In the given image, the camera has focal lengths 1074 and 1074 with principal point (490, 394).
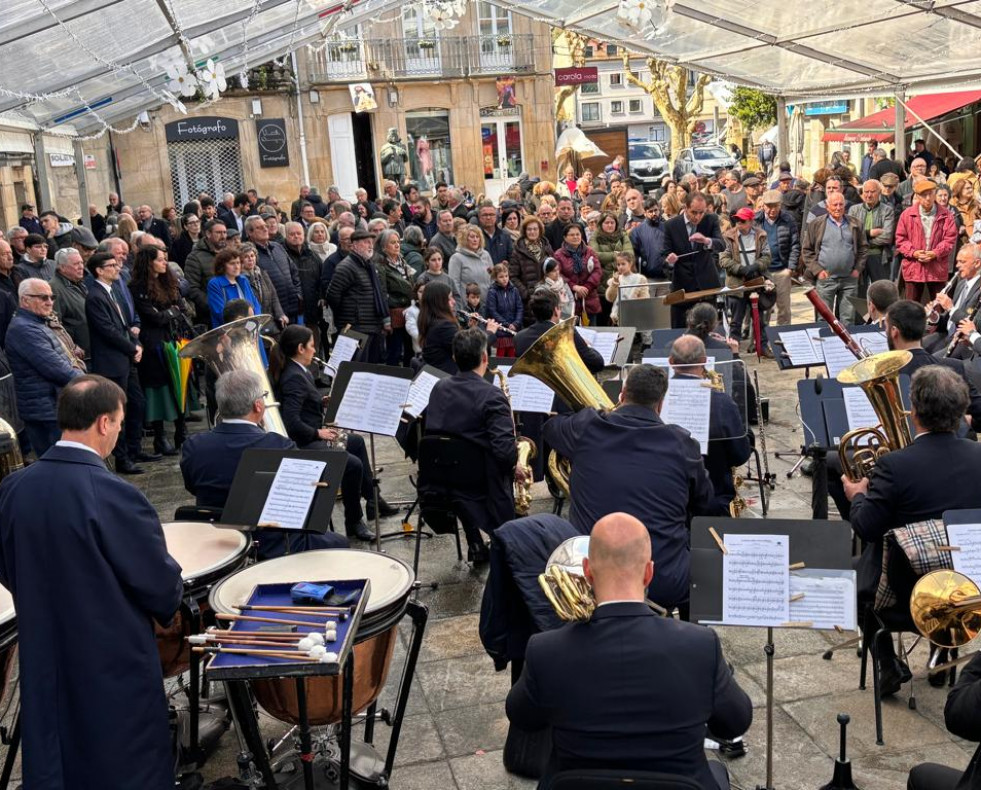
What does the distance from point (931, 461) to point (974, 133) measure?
1749cm

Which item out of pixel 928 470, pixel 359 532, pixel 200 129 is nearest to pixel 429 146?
pixel 200 129

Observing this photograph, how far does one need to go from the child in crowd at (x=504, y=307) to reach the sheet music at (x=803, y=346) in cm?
285

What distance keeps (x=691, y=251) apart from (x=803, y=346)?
376 cm

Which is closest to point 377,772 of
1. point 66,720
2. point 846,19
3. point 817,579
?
point 66,720

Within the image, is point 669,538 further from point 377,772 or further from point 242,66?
point 242,66

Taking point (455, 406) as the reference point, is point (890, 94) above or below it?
above

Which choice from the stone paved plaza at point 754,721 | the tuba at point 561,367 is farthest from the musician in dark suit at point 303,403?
the tuba at point 561,367

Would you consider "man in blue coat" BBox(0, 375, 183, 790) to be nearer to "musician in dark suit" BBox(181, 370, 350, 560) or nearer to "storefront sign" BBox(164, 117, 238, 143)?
"musician in dark suit" BBox(181, 370, 350, 560)

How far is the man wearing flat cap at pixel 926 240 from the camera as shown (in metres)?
10.2

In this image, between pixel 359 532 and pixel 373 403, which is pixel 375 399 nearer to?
pixel 373 403

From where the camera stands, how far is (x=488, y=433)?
6109mm

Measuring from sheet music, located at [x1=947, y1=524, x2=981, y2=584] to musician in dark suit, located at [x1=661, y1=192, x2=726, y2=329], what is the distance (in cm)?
714

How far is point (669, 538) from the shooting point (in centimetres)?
468

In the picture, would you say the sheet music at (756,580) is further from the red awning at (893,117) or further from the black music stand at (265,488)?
the red awning at (893,117)
